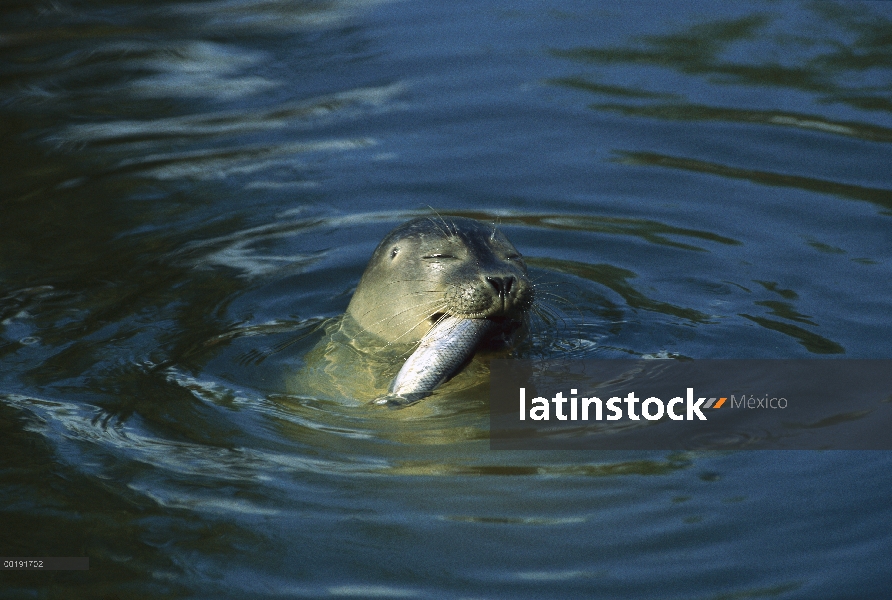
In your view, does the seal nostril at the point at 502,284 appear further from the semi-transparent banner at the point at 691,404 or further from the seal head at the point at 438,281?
the semi-transparent banner at the point at 691,404

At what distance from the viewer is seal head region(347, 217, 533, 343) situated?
18.2 feet

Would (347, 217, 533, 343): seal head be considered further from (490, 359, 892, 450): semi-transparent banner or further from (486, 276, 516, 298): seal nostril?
(490, 359, 892, 450): semi-transparent banner

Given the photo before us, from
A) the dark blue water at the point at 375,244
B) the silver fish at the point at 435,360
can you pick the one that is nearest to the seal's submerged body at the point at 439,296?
the silver fish at the point at 435,360

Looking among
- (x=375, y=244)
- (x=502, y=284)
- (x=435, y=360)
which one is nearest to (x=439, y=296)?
(x=502, y=284)

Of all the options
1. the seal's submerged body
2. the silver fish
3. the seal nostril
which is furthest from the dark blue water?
the seal nostril

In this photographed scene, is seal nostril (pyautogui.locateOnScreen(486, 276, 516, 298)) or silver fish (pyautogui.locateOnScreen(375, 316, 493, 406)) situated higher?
seal nostril (pyautogui.locateOnScreen(486, 276, 516, 298))

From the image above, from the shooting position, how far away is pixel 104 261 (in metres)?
7.75

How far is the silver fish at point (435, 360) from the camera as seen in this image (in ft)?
17.1

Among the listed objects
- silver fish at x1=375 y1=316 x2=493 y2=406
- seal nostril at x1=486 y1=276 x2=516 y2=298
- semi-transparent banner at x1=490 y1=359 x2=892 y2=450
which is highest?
seal nostril at x1=486 y1=276 x2=516 y2=298

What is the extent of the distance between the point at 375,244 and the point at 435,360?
278cm

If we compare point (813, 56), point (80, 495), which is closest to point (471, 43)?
point (813, 56)

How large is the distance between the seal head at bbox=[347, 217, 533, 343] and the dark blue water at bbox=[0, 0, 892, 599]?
0.45 m

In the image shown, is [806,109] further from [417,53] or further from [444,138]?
[417,53]

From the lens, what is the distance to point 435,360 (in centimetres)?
524
